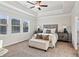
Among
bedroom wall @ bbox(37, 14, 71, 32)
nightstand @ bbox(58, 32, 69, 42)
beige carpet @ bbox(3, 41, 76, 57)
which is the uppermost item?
bedroom wall @ bbox(37, 14, 71, 32)

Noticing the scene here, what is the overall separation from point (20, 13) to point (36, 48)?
10.2ft

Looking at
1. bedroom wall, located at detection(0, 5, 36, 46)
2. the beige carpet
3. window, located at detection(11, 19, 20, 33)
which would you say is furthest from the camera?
window, located at detection(11, 19, 20, 33)

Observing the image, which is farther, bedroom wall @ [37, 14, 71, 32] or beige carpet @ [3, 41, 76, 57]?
bedroom wall @ [37, 14, 71, 32]

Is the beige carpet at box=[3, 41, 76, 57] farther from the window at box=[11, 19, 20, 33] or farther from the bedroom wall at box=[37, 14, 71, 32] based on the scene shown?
the bedroom wall at box=[37, 14, 71, 32]

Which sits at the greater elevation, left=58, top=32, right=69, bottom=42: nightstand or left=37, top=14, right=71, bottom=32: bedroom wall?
left=37, top=14, right=71, bottom=32: bedroom wall

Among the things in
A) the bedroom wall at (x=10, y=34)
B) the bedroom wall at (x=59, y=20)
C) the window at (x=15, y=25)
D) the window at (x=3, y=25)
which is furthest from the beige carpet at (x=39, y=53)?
the bedroom wall at (x=59, y=20)

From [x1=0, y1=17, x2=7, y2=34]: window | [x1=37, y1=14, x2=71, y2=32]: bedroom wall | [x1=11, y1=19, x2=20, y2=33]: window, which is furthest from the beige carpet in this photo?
[x1=37, y1=14, x2=71, y2=32]: bedroom wall

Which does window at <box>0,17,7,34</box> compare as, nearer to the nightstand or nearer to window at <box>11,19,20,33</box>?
window at <box>11,19,20,33</box>

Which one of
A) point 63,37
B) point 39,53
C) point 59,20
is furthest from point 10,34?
point 59,20

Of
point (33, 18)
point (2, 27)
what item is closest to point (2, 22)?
point (2, 27)

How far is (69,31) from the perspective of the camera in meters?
5.88

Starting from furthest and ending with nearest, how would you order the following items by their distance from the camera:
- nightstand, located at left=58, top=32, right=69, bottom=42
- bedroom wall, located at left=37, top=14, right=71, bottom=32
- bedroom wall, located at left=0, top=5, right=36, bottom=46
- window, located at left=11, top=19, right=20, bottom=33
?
bedroom wall, located at left=37, top=14, right=71, bottom=32 → nightstand, located at left=58, top=32, right=69, bottom=42 → window, located at left=11, top=19, right=20, bottom=33 → bedroom wall, located at left=0, top=5, right=36, bottom=46

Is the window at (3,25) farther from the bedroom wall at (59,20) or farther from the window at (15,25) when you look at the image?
the bedroom wall at (59,20)

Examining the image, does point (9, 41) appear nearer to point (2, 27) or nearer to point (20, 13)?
point (2, 27)
